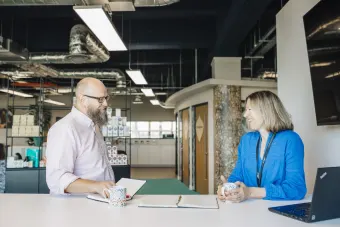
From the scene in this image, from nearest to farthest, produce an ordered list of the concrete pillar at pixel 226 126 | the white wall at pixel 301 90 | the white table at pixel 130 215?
the white table at pixel 130 215 → the white wall at pixel 301 90 → the concrete pillar at pixel 226 126

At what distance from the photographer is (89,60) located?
640cm

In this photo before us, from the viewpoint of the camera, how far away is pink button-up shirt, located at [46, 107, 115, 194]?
190 centimetres

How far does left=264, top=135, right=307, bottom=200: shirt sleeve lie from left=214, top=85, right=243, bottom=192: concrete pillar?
208 inches

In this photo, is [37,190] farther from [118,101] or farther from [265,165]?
[118,101]

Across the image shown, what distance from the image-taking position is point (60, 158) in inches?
75.5

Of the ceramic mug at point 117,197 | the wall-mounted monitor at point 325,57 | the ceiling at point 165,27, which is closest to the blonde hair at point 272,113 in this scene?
the wall-mounted monitor at point 325,57

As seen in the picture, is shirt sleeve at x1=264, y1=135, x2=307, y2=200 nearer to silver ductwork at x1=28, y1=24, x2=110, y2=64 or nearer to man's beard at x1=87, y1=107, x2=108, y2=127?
man's beard at x1=87, y1=107, x2=108, y2=127

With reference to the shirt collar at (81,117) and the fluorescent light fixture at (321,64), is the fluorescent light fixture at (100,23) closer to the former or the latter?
the shirt collar at (81,117)

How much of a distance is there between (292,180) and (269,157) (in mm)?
192

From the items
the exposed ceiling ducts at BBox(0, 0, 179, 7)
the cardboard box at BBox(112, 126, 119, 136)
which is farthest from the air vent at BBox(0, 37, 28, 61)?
the cardboard box at BBox(112, 126, 119, 136)

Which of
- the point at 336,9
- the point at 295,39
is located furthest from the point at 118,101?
the point at 336,9

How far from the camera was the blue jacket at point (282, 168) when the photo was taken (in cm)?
176

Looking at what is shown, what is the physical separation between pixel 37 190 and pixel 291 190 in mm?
4967

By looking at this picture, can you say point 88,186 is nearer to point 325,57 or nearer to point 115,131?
point 325,57
